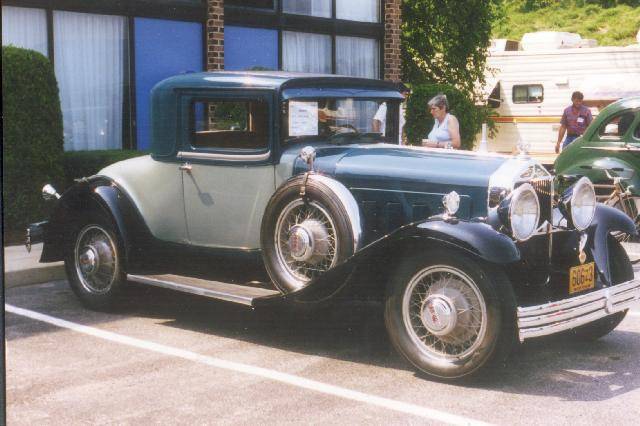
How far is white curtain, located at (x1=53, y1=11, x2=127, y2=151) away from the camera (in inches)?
439

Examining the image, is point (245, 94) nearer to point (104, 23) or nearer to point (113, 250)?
point (113, 250)

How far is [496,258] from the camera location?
15.3 feet

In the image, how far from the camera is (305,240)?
18.1ft

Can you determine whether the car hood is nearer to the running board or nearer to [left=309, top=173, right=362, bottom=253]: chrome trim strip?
[left=309, top=173, right=362, bottom=253]: chrome trim strip

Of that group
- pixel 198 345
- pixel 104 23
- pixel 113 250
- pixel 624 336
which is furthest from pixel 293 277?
pixel 104 23

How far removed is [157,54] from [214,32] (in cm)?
97

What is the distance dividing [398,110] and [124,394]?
3316mm

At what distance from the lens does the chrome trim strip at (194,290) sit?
557cm

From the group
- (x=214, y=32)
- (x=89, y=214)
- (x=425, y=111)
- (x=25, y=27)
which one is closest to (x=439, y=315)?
(x=89, y=214)

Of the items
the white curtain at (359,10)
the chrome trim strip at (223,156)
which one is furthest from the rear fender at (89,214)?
the white curtain at (359,10)

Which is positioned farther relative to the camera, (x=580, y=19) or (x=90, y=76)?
(x=580, y=19)

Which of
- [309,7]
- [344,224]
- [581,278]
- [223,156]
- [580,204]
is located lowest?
[581,278]

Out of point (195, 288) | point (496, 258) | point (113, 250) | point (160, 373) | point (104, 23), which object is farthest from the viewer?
point (104, 23)

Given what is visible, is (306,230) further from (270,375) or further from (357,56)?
(357,56)
